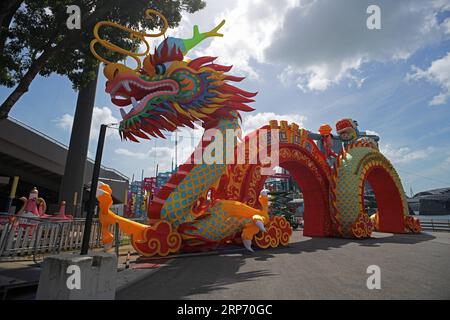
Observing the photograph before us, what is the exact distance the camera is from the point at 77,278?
2908mm

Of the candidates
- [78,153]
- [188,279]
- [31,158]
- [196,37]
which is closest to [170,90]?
[196,37]

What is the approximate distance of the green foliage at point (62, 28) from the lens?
6641 millimetres

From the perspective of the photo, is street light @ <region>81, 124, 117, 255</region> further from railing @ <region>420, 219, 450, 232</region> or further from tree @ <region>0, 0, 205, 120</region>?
railing @ <region>420, 219, 450, 232</region>

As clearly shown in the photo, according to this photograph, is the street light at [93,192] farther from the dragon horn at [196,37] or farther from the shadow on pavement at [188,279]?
the dragon horn at [196,37]

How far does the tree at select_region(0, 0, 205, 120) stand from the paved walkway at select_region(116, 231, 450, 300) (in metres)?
5.24

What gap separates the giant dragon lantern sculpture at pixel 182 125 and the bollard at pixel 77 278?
11.0 ft

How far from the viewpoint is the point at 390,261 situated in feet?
20.5

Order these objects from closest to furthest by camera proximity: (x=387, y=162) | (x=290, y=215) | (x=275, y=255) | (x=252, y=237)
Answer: (x=275, y=255) → (x=252, y=237) → (x=387, y=162) → (x=290, y=215)

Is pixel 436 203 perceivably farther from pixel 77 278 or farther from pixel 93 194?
pixel 77 278

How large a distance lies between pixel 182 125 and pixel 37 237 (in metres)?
4.66
